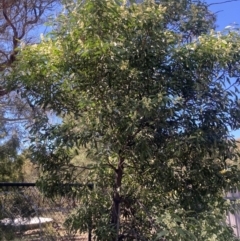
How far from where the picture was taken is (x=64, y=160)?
327 cm

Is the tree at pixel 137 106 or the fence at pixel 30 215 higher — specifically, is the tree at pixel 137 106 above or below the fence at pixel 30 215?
above

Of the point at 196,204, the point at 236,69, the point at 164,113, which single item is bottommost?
the point at 196,204

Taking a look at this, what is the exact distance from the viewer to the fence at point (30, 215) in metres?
3.63

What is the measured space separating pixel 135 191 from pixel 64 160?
28.2 inches

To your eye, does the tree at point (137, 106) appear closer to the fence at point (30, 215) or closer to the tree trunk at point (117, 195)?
the tree trunk at point (117, 195)

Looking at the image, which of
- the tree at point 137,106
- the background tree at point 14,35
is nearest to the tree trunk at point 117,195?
the tree at point 137,106

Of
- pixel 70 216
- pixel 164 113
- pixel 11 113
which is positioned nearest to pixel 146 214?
pixel 70 216

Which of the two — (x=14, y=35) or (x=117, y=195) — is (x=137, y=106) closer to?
(x=117, y=195)

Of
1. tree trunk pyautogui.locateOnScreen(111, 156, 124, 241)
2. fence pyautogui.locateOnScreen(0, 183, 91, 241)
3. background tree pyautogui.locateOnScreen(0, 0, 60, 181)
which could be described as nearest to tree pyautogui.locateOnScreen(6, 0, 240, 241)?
tree trunk pyautogui.locateOnScreen(111, 156, 124, 241)

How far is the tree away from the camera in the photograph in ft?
9.44

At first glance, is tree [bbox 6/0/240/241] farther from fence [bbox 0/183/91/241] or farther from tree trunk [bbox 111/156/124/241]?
fence [bbox 0/183/91/241]

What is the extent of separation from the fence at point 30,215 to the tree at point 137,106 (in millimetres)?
435

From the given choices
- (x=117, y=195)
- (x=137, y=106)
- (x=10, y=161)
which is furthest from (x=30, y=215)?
(x=10, y=161)

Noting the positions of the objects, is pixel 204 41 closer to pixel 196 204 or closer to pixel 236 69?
pixel 236 69
